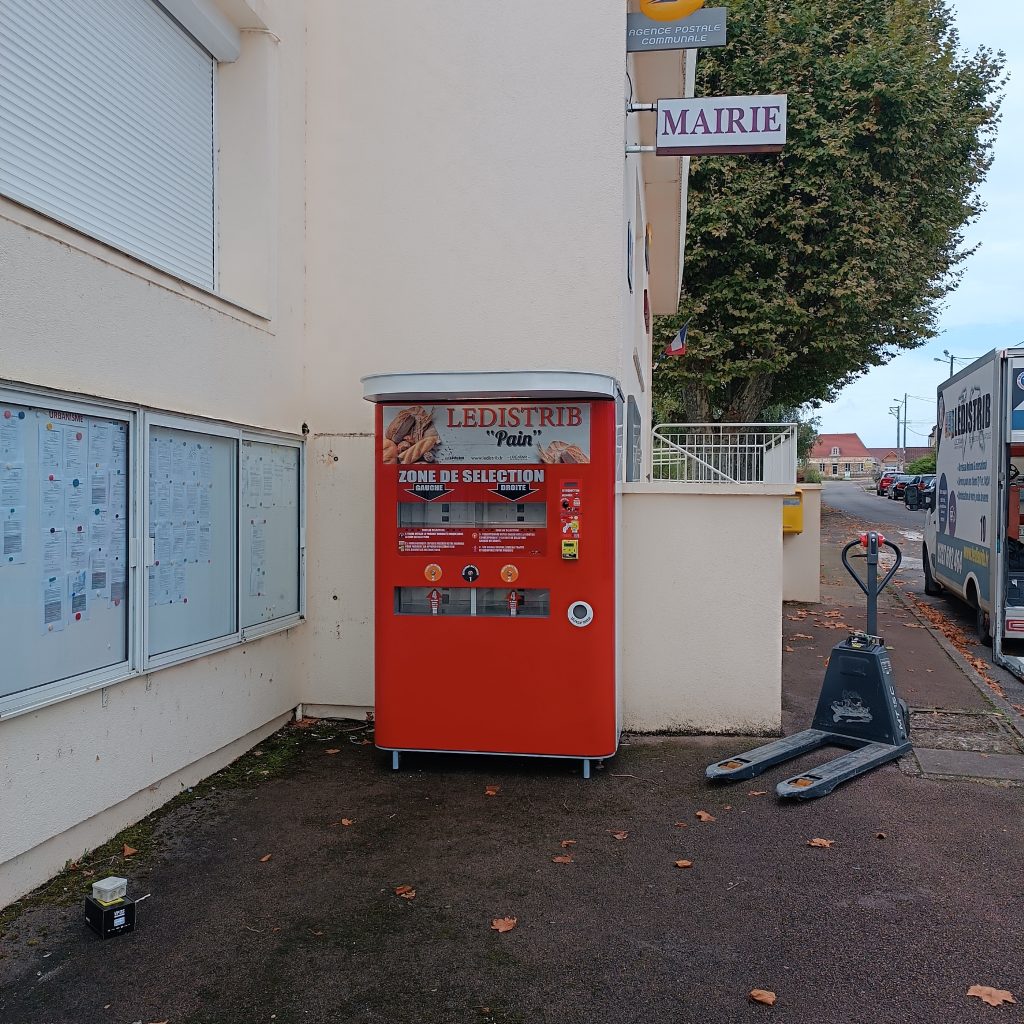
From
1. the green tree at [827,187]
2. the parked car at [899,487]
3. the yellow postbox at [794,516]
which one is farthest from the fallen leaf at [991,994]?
the parked car at [899,487]

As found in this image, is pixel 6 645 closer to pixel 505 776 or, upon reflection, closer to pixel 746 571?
pixel 505 776

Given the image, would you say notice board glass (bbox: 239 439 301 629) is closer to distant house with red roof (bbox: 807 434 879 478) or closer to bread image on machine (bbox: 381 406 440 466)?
bread image on machine (bbox: 381 406 440 466)

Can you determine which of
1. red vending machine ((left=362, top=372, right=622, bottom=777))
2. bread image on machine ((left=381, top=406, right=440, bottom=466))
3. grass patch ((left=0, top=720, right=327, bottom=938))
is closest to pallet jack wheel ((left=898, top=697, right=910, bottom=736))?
red vending machine ((left=362, top=372, right=622, bottom=777))

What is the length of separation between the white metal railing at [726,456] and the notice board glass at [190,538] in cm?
740

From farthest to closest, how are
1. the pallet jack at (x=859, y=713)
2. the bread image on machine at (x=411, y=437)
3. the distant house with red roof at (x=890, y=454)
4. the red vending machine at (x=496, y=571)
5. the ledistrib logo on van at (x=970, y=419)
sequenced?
the distant house with red roof at (x=890, y=454) < the ledistrib logo on van at (x=970, y=419) < the pallet jack at (x=859, y=713) < the bread image on machine at (x=411, y=437) < the red vending machine at (x=496, y=571)

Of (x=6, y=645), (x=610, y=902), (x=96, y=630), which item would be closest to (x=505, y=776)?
(x=610, y=902)

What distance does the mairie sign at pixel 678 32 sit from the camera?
6992 mm

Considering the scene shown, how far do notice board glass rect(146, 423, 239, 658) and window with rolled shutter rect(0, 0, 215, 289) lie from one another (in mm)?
1067

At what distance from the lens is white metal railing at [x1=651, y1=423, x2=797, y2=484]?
12.0 meters

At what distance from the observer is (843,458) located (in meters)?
139

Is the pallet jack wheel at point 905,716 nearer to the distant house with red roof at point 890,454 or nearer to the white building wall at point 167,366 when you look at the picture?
the white building wall at point 167,366

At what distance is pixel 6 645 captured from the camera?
3.86 metres

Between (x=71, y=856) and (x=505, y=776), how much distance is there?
2.52m

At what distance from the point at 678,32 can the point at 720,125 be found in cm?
93
